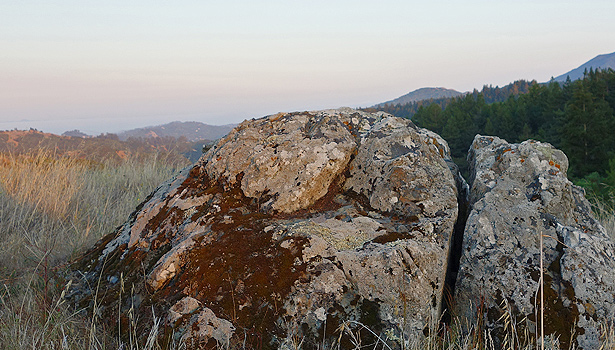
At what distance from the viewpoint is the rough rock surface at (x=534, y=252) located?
2463mm

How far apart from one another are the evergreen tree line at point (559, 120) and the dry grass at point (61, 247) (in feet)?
63.7

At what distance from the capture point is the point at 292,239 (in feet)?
8.95

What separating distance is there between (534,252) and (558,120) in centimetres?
3995

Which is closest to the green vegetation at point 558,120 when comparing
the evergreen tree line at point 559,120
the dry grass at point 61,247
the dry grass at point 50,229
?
the evergreen tree line at point 559,120

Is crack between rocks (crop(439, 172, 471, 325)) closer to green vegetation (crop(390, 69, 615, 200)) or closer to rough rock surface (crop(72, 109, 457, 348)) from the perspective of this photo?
rough rock surface (crop(72, 109, 457, 348))

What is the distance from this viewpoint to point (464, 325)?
8.71 ft

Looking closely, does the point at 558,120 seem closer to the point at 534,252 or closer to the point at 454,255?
the point at 454,255

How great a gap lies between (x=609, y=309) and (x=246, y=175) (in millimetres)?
2722

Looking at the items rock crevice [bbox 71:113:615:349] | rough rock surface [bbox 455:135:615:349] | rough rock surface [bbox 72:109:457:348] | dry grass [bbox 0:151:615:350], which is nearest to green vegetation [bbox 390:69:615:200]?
rough rock surface [bbox 455:135:615:349]

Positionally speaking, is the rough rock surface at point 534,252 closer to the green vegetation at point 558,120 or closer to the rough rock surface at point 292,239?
the rough rock surface at point 292,239

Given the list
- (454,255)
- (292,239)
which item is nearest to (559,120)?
(454,255)

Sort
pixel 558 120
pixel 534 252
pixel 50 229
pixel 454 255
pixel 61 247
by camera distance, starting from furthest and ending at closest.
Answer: pixel 558 120, pixel 50 229, pixel 61 247, pixel 454 255, pixel 534 252

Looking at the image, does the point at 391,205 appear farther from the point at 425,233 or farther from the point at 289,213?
the point at 289,213

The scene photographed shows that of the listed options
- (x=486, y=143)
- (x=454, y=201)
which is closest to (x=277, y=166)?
(x=454, y=201)
